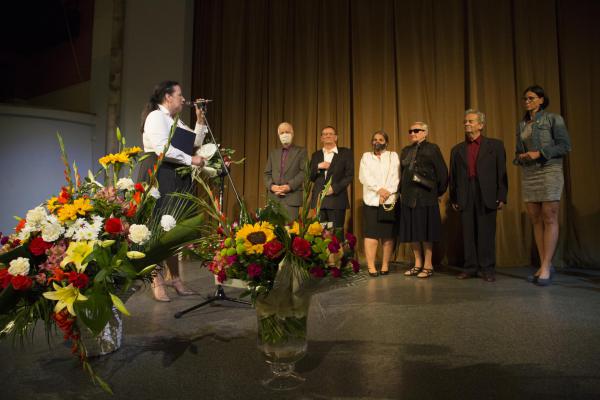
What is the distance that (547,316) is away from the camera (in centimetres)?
231

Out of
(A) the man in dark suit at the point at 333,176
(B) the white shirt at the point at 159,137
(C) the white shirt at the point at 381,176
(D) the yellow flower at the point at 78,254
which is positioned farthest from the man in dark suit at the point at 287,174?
(D) the yellow flower at the point at 78,254

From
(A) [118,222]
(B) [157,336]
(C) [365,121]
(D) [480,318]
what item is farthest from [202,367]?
A: (C) [365,121]

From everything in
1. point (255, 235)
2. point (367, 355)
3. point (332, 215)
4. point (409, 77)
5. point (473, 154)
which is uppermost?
point (409, 77)

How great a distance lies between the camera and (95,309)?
1199 mm

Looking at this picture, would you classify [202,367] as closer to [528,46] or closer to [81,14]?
[528,46]

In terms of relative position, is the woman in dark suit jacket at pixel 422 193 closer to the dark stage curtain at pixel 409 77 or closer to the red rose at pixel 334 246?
the dark stage curtain at pixel 409 77

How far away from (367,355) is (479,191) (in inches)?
88.5

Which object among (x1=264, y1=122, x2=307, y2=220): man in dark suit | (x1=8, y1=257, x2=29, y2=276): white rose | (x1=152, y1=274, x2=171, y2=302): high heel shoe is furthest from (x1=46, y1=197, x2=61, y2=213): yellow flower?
(x1=264, y1=122, x2=307, y2=220): man in dark suit

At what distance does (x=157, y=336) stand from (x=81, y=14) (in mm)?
6931

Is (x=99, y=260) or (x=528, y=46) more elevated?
(x=528, y=46)

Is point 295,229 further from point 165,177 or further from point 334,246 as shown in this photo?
point 165,177

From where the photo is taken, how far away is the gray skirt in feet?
10.4

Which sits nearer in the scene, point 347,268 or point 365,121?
point 347,268

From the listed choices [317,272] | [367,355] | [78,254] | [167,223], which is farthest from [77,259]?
[367,355]
